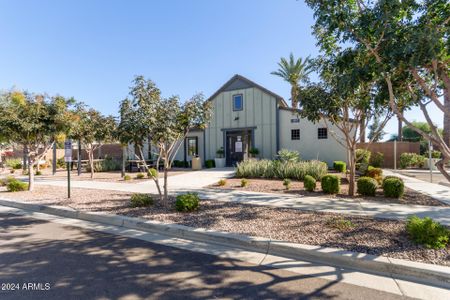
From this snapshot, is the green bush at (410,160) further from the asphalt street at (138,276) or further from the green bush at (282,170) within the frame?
the asphalt street at (138,276)

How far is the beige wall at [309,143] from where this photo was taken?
16.5 metres

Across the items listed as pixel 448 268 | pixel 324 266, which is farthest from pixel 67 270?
pixel 448 268

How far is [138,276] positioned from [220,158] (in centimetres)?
1508

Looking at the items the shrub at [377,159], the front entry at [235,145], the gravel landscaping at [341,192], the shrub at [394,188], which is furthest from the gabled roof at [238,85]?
the shrub at [394,188]

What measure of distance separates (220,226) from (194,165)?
41.2ft

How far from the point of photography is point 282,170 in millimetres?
12086

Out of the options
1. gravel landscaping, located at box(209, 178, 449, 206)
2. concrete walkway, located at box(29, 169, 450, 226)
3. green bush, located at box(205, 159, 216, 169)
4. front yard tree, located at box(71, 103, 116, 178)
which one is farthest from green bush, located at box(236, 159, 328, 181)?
front yard tree, located at box(71, 103, 116, 178)

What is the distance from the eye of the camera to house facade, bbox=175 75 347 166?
1680 centimetres

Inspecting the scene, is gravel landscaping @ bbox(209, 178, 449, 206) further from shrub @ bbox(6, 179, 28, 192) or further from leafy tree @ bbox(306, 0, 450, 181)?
shrub @ bbox(6, 179, 28, 192)

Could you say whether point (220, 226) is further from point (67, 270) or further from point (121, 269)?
point (67, 270)

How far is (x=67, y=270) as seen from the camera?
11.6 feet

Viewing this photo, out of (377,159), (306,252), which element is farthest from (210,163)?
(306,252)

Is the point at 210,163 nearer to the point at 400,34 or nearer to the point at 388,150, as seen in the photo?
the point at 388,150

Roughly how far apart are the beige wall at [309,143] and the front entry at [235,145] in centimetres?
248
